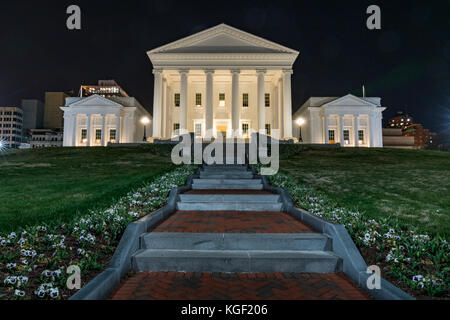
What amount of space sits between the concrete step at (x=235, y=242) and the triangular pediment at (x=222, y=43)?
114ft

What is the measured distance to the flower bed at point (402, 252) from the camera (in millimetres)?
3721

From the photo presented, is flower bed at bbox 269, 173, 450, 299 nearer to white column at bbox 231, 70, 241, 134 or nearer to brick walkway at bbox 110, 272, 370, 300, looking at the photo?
brick walkway at bbox 110, 272, 370, 300

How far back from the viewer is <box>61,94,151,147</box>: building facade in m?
39.9

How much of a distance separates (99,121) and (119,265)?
4277cm

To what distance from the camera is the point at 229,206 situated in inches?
312

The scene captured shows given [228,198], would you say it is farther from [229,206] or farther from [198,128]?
[198,128]

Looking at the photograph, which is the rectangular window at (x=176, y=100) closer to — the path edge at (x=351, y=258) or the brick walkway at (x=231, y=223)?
the brick walkway at (x=231, y=223)

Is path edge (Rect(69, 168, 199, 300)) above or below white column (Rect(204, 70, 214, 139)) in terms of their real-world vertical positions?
below

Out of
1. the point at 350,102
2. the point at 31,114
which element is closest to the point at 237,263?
the point at 350,102

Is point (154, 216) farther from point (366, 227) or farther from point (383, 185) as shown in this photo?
point (383, 185)

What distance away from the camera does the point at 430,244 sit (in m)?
4.75

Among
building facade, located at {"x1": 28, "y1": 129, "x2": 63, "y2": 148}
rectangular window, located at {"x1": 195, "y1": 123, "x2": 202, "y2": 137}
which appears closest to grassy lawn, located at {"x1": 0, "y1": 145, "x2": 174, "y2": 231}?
rectangular window, located at {"x1": 195, "y1": 123, "x2": 202, "y2": 137}

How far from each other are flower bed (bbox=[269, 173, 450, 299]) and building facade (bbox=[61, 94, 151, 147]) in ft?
127
